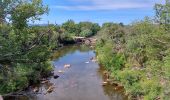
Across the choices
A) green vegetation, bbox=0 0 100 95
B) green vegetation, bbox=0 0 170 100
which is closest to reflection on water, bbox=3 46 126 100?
green vegetation, bbox=0 0 170 100

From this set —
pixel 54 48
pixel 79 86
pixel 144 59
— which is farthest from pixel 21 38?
pixel 144 59

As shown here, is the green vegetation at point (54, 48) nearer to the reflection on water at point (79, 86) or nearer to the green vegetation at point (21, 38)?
the green vegetation at point (21, 38)

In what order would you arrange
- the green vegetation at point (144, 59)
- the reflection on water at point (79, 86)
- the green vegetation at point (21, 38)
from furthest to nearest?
1. the reflection on water at point (79, 86)
2. the green vegetation at point (144, 59)
3. the green vegetation at point (21, 38)

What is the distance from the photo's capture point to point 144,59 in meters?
38.2

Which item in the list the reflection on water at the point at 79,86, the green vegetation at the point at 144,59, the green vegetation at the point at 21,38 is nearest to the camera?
the green vegetation at the point at 21,38

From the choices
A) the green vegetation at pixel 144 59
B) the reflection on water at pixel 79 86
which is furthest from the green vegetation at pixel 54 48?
the reflection on water at pixel 79 86

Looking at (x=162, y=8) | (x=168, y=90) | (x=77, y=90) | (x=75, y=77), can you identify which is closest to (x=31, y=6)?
(x=168, y=90)

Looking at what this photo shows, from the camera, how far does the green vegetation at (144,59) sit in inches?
778

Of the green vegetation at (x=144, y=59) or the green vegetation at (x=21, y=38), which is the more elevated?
the green vegetation at (x=21, y=38)

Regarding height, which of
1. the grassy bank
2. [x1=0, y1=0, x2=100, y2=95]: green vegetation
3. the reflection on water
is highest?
[x1=0, y1=0, x2=100, y2=95]: green vegetation

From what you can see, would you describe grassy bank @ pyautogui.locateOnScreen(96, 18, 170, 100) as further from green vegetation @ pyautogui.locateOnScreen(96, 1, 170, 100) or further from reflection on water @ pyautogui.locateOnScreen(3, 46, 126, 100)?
reflection on water @ pyautogui.locateOnScreen(3, 46, 126, 100)

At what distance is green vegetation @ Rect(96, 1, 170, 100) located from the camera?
1977 cm

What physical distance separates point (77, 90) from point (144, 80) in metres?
8.90

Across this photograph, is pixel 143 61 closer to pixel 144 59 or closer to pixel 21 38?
pixel 144 59
